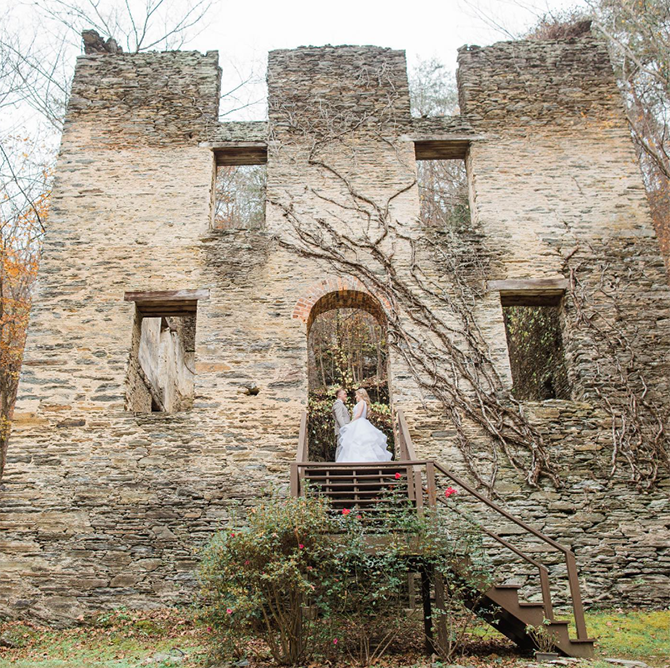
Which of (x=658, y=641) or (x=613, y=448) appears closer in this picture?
(x=658, y=641)

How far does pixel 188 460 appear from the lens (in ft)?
27.4

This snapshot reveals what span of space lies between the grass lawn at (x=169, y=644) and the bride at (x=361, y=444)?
7.98 ft

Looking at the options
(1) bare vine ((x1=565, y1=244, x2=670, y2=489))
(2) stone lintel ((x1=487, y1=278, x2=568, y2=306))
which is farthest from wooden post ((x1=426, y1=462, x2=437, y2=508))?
(2) stone lintel ((x1=487, y1=278, x2=568, y2=306))

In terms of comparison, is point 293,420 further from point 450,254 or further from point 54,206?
point 54,206

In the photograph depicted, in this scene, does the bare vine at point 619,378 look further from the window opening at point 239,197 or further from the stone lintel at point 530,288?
the window opening at point 239,197

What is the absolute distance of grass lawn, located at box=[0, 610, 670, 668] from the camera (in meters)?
5.98

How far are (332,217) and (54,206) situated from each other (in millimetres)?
4281

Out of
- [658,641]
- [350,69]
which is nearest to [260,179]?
[350,69]

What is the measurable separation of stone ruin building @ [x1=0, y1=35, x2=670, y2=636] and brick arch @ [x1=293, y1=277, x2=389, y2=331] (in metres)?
0.03

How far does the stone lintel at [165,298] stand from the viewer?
30.6ft

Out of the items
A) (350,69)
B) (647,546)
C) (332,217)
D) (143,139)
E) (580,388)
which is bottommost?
(647,546)

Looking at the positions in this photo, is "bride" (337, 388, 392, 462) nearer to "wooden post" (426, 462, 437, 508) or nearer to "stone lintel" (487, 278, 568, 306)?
"wooden post" (426, 462, 437, 508)

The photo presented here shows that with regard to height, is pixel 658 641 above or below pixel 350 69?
below

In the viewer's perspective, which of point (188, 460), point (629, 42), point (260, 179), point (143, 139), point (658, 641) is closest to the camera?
point (658, 641)
